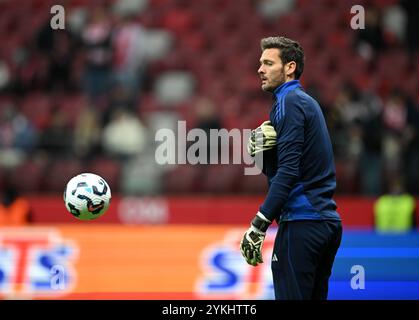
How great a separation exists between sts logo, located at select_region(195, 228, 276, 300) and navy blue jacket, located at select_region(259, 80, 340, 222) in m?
3.82

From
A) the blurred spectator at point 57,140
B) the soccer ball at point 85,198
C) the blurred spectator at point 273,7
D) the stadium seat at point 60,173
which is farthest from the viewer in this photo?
the blurred spectator at point 273,7

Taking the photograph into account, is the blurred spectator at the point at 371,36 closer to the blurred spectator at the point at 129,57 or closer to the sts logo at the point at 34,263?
the blurred spectator at the point at 129,57

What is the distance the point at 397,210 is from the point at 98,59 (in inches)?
207

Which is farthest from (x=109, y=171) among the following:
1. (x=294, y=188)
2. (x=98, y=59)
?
(x=294, y=188)

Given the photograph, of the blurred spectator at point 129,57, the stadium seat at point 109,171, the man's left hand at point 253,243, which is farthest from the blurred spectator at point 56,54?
the man's left hand at point 253,243

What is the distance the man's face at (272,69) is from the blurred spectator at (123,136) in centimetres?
767

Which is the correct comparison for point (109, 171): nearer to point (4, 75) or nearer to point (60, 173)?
point (60, 173)

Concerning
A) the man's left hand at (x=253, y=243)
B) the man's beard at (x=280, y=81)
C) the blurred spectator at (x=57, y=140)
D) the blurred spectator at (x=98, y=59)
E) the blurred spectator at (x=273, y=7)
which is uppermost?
the blurred spectator at (x=273, y=7)

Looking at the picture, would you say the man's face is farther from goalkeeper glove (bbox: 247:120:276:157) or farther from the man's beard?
goalkeeper glove (bbox: 247:120:276:157)

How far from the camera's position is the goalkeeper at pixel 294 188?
201 inches

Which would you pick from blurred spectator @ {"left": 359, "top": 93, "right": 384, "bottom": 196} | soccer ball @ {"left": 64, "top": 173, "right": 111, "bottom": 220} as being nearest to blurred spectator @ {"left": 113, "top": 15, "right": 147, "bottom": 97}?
blurred spectator @ {"left": 359, "top": 93, "right": 384, "bottom": 196}

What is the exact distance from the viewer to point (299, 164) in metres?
5.20

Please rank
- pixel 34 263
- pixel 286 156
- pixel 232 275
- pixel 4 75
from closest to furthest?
1. pixel 286 156
2. pixel 232 275
3. pixel 34 263
4. pixel 4 75

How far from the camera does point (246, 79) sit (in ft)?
47.9
